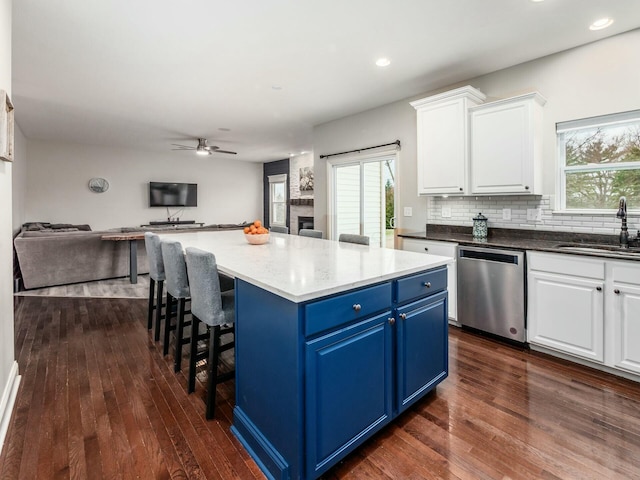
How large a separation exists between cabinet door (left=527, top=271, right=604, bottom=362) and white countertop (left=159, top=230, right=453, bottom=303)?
1.14m

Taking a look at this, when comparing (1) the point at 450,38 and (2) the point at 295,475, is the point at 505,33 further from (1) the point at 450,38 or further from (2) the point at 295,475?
(2) the point at 295,475

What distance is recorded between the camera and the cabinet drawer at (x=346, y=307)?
140cm

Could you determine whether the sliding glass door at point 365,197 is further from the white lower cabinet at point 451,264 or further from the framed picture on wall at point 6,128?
the framed picture on wall at point 6,128

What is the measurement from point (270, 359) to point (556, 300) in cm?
231

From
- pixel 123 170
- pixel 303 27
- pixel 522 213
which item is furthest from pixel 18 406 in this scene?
pixel 123 170

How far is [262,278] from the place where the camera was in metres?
1.58

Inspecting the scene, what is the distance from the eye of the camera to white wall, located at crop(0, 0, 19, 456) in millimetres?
1915

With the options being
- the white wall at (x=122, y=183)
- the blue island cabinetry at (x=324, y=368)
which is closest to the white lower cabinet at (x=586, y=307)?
the blue island cabinetry at (x=324, y=368)

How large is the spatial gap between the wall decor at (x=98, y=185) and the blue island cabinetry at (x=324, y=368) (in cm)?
784

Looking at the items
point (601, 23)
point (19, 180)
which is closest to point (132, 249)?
point (19, 180)

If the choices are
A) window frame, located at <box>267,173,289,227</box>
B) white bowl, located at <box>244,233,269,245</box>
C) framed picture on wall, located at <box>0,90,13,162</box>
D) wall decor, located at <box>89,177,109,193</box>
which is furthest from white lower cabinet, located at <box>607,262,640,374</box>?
wall decor, located at <box>89,177,109,193</box>

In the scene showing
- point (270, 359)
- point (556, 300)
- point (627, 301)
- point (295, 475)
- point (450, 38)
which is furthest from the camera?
point (450, 38)

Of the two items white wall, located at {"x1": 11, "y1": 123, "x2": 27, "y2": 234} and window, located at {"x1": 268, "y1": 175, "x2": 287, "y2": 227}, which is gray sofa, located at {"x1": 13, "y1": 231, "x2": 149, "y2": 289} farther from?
window, located at {"x1": 268, "y1": 175, "x2": 287, "y2": 227}

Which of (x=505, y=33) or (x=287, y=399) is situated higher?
(x=505, y=33)
